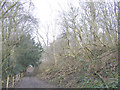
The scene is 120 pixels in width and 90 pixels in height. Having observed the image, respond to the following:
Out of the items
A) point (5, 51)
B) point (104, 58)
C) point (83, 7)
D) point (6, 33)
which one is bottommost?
point (104, 58)

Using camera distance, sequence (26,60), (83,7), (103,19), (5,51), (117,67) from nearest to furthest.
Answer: (117,67), (5,51), (103,19), (83,7), (26,60)

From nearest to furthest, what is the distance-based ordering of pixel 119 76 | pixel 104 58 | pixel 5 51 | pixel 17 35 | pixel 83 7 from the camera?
pixel 119 76, pixel 5 51, pixel 104 58, pixel 17 35, pixel 83 7

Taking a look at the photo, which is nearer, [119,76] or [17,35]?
[119,76]

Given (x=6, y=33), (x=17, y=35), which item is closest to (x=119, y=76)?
(x=6, y=33)

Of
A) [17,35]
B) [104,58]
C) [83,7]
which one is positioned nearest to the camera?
[104,58]

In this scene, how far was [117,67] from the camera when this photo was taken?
28.1ft

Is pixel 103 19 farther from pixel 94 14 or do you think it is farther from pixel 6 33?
pixel 6 33

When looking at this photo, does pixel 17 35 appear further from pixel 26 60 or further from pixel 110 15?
pixel 26 60

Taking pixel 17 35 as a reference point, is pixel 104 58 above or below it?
below

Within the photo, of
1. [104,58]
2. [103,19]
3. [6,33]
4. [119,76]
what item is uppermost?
[103,19]

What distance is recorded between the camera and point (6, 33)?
36.7ft

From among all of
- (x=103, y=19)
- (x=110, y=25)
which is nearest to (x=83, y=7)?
(x=103, y=19)

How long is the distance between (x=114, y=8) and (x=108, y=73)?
5.10 metres

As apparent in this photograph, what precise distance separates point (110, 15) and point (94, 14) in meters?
2.29
